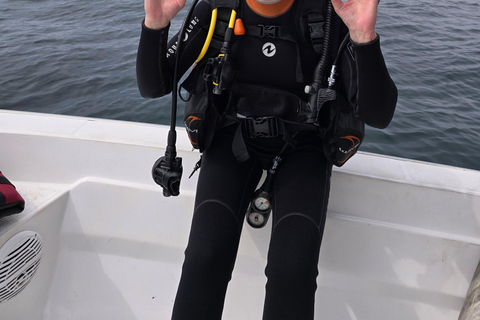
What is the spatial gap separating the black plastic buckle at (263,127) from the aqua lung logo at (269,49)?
0.24 metres

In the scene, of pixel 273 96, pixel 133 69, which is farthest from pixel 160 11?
pixel 133 69

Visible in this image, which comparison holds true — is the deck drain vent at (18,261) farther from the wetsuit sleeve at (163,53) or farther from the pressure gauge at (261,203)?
the pressure gauge at (261,203)

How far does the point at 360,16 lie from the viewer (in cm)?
118

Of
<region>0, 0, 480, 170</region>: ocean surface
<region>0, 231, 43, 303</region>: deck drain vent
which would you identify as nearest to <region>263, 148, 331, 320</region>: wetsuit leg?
<region>0, 231, 43, 303</region>: deck drain vent

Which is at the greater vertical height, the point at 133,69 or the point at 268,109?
the point at 268,109

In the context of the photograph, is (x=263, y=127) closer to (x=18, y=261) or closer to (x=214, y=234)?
(x=214, y=234)

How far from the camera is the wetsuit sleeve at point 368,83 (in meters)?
1.21

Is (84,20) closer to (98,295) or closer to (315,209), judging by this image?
(98,295)

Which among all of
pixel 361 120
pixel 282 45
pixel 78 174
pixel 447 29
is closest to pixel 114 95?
pixel 78 174

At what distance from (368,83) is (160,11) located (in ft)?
2.40

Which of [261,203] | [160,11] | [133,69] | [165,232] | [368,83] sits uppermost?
[160,11]

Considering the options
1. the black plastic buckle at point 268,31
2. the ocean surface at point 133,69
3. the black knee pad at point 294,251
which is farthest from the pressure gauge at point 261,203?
the ocean surface at point 133,69

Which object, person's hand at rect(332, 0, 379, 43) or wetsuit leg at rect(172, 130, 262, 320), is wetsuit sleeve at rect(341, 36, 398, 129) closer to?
person's hand at rect(332, 0, 379, 43)

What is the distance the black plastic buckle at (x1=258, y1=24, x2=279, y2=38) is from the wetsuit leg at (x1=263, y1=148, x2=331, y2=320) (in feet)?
1.46
